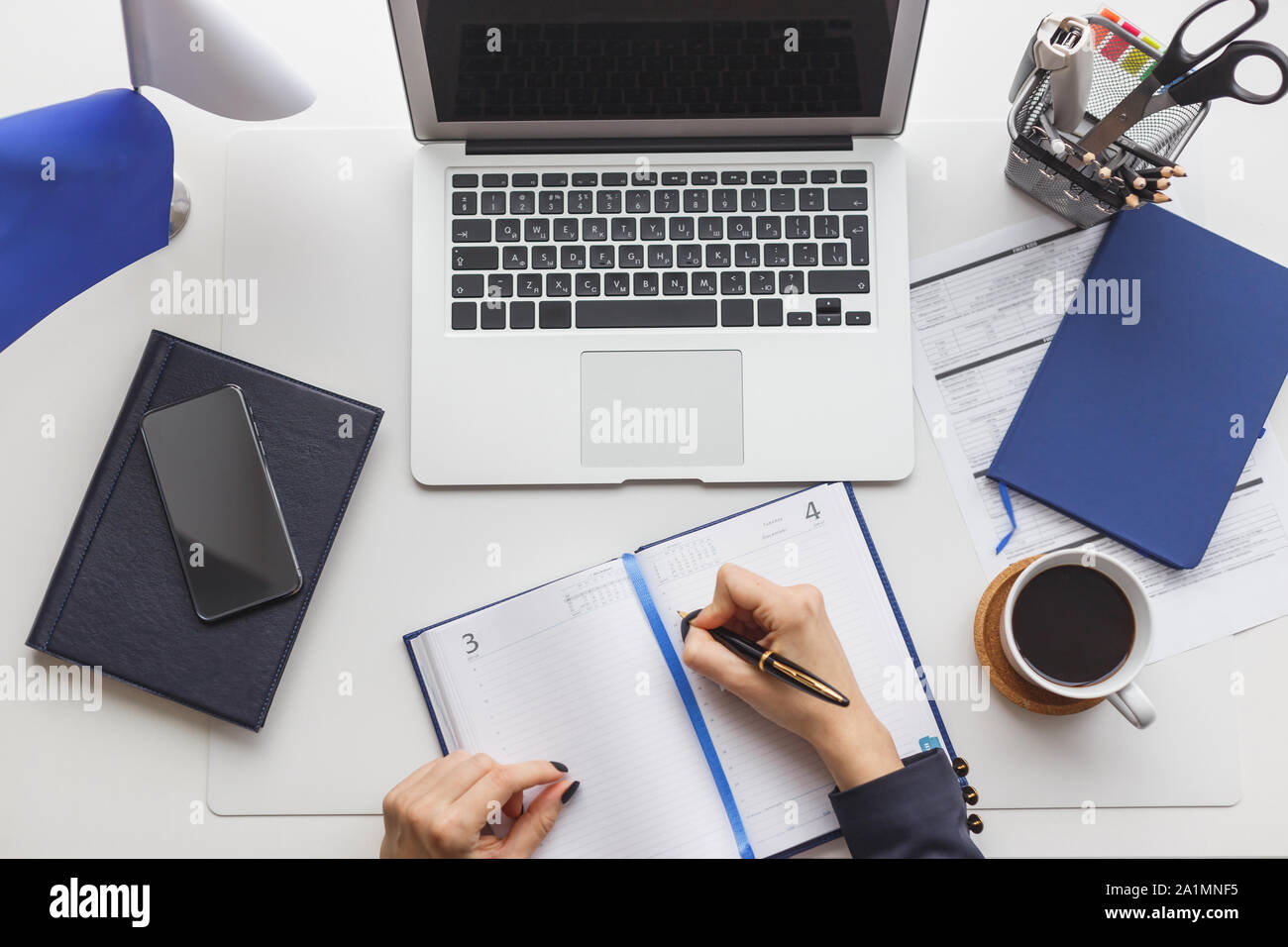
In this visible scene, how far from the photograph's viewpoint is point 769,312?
902 mm

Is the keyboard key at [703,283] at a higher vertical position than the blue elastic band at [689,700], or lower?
higher

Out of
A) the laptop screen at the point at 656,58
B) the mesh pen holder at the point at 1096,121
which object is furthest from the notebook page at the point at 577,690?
the mesh pen holder at the point at 1096,121

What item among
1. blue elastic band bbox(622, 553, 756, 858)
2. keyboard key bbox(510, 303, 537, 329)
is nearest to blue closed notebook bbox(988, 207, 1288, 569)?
blue elastic band bbox(622, 553, 756, 858)

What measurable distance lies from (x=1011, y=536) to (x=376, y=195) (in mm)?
709

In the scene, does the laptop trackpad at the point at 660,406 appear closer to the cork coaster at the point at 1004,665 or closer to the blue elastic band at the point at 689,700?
the blue elastic band at the point at 689,700

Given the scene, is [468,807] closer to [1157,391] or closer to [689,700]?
[689,700]

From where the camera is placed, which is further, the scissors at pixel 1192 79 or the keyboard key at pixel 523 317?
the keyboard key at pixel 523 317

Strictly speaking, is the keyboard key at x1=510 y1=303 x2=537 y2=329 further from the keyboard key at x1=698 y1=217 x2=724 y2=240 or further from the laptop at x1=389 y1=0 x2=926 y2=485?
the keyboard key at x1=698 y1=217 x2=724 y2=240

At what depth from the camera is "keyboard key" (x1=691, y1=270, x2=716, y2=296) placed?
906mm

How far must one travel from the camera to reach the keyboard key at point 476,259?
909 mm

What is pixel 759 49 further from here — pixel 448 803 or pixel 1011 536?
pixel 448 803

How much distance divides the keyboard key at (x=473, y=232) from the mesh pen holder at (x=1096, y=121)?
1.64ft
